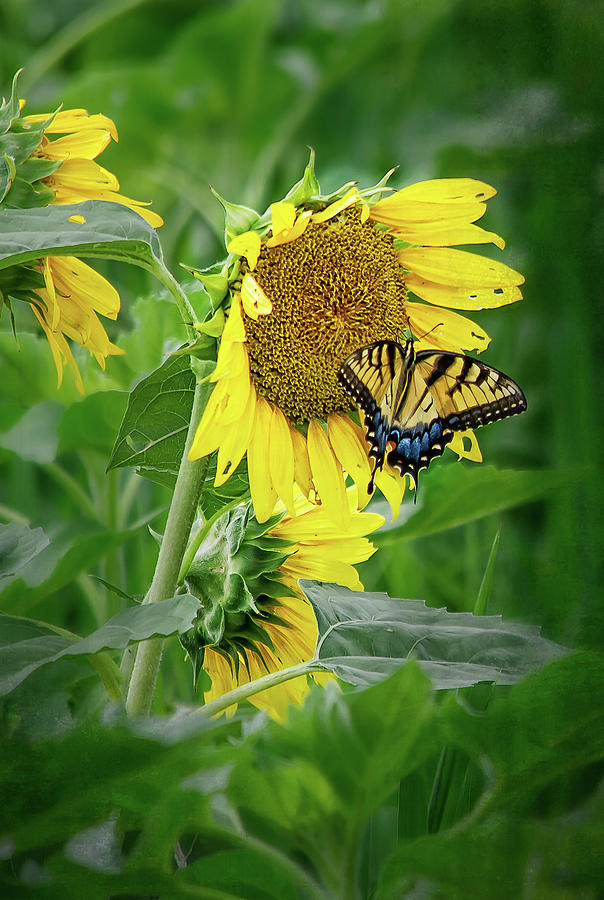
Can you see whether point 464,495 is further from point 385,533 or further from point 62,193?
point 62,193

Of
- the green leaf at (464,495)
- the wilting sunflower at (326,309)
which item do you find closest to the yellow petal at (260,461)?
the wilting sunflower at (326,309)

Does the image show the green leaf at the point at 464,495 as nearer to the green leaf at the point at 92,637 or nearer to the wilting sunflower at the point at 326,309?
the wilting sunflower at the point at 326,309

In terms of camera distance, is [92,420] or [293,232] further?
[92,420]

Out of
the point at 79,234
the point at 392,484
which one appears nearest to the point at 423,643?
the point at 392,484

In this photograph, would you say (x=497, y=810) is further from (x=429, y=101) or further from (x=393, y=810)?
(x=429, y=101)

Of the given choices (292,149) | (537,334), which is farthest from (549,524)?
(292,149)

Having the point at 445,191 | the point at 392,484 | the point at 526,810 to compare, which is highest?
the point at 445,191
